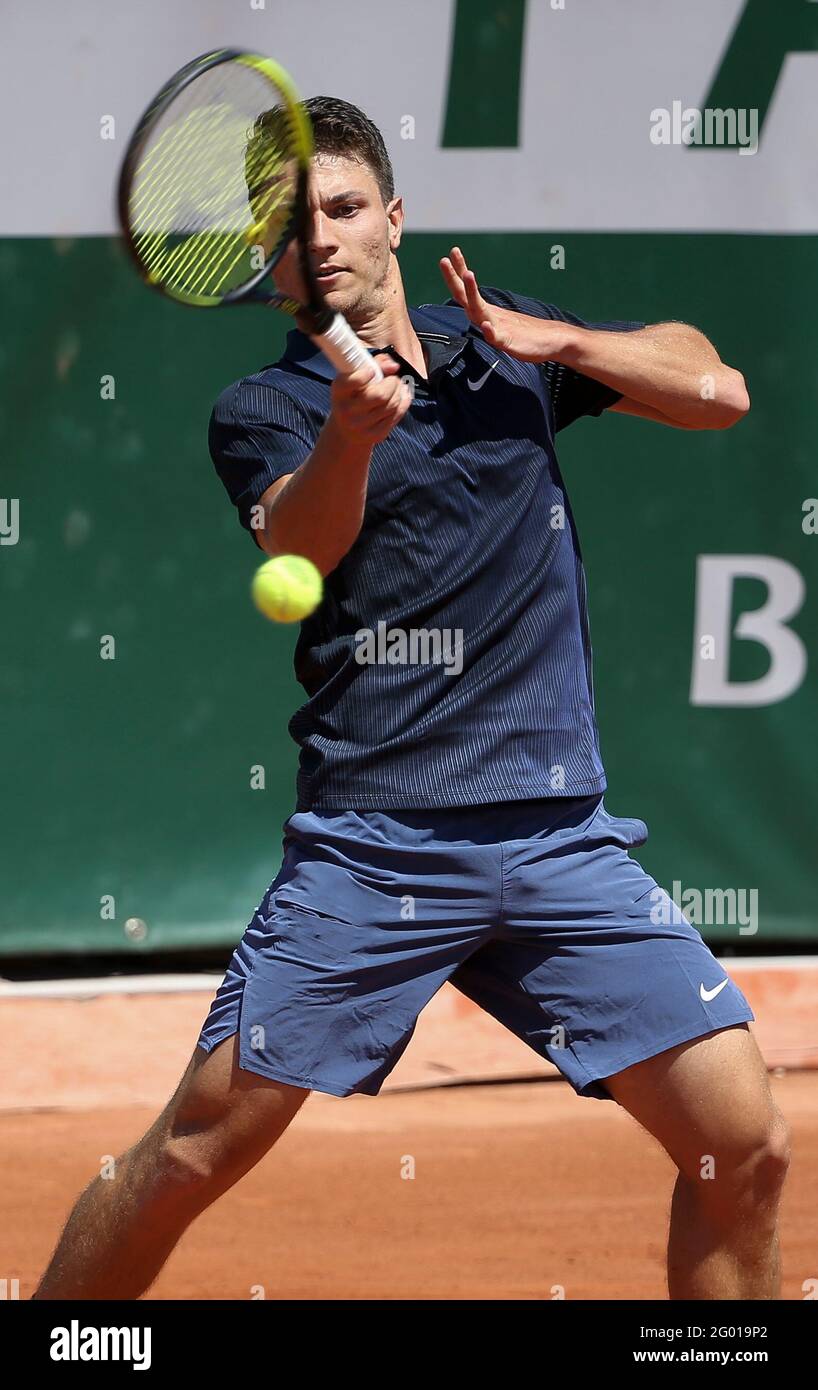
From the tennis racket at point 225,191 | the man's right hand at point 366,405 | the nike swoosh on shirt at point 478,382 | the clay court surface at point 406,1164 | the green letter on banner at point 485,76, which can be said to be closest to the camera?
the man's right hand at point 366,405

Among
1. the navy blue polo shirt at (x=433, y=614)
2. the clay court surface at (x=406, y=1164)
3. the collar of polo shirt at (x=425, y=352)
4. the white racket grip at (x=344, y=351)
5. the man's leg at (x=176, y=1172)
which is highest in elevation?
the collar of polo shirt at (x=425, y=352)

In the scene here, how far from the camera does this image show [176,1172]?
1962mm

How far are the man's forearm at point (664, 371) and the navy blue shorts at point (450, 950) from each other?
1.77 feet

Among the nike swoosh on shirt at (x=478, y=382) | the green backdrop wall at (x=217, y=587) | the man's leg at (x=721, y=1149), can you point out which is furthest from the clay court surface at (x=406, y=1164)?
the nike swoosh on shirt at (x=478, y=382)

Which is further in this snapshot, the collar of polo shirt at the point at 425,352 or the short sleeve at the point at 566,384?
the short sleeve at the point at 566,384

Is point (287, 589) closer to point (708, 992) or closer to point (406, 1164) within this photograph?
point (708, 992)

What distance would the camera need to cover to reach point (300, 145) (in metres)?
1.94

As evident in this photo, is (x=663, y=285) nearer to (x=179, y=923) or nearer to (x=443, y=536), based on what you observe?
(x=179, y=923)

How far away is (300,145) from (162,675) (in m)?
2.53

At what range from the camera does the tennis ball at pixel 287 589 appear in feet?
6.23

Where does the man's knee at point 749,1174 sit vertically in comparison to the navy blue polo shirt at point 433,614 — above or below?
below

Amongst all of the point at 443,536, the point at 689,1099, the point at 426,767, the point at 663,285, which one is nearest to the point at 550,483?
the point at 443,536

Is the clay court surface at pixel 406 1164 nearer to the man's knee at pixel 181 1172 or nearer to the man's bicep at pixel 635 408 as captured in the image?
the man's knee at pixel 181 1172

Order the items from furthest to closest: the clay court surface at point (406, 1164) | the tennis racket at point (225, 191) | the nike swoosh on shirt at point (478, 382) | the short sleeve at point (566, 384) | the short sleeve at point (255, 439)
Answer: the clay court surface at point (406, 1164), the short sleeve at point (566, 384), the nike swoosh on shirt at point (478, 382), the short sleeve at point (255, 439), the tennis racket at point (225, 191)
